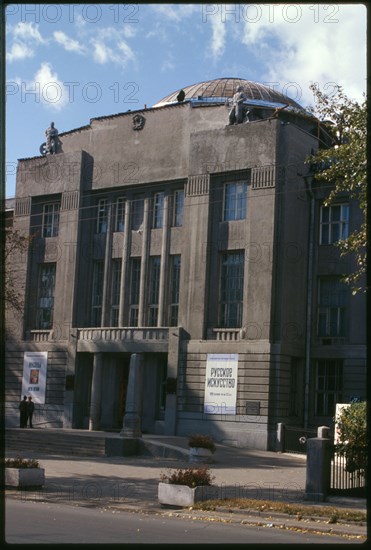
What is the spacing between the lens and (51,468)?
91.3 ft

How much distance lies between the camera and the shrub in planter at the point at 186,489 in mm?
18062

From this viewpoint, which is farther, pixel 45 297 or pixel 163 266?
pixel 45 297

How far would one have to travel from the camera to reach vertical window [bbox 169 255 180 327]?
42.8 meters

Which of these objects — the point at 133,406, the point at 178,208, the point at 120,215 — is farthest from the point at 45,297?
the point at 133,406

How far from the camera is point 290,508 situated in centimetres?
1675

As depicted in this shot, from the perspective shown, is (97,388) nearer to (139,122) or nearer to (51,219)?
(51,219)

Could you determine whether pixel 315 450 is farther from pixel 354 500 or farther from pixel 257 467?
pixel 257 467

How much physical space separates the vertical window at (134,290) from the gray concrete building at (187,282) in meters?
0.08

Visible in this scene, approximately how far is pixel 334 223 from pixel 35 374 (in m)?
18.4

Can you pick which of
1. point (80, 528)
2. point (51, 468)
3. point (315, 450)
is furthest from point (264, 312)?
point (80, 528)

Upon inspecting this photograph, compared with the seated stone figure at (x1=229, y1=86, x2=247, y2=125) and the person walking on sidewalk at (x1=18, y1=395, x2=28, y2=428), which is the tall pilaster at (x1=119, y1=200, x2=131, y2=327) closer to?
the person walking on sidewalk at (x1=18, y1=395, x2=28, y2=428)

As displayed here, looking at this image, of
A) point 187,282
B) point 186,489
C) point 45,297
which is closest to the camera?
point 186,489

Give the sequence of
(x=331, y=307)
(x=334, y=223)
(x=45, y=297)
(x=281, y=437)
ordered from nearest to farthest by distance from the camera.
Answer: (x=281, y=437)
(x=331, y=307)
(x=334, y=223)
(x=45, y=297)

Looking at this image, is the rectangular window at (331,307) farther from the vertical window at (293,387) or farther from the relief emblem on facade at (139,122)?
the relief emblem on facade at (139,122)
